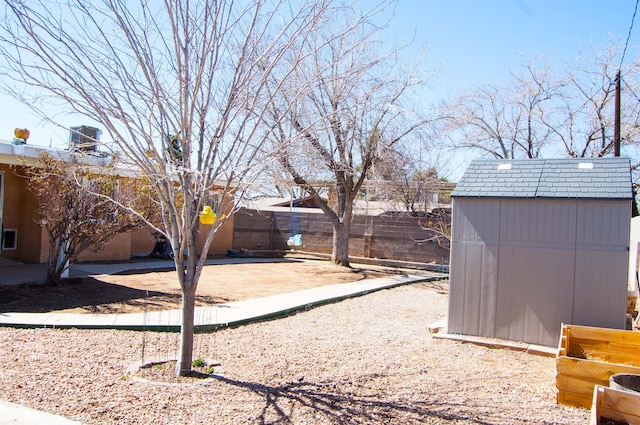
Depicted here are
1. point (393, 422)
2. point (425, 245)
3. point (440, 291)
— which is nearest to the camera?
point (393, 422)

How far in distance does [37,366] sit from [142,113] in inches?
106

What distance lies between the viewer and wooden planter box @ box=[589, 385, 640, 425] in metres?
4.10

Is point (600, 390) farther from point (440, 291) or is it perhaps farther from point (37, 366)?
point (440, 291)

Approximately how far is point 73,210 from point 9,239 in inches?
180

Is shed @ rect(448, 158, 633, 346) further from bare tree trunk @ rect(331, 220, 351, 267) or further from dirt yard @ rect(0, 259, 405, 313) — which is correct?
bare tree trunk @ rect(331, 220, 351, 267)

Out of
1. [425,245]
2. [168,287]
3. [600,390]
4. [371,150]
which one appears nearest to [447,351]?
[600,390]

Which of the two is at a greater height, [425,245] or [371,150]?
[371,150]

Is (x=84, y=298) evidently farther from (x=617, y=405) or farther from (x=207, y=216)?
(x=617, y=405)

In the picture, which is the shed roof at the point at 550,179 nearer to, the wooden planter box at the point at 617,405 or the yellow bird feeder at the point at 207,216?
the wooden planter box at the point at 617,405

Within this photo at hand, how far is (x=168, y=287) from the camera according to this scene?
34.1 ft

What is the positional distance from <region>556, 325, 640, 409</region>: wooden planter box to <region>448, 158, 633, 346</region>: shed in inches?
36.9

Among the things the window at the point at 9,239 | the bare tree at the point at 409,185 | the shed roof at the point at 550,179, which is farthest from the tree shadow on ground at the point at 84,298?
the bare tree at the point at 409,185

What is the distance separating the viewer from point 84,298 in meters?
8.75

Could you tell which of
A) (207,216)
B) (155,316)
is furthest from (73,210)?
(207,216)
